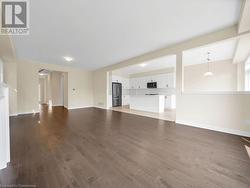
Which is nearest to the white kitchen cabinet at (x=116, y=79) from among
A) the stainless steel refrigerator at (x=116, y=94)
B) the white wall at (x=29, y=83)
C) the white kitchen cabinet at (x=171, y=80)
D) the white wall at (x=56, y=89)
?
the stainless steel refrigerator at (x=116, y=94)

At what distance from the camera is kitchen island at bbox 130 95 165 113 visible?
610 centimetres

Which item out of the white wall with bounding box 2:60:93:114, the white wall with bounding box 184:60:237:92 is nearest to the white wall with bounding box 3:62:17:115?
the white wall with bounding box 2:60:93:114

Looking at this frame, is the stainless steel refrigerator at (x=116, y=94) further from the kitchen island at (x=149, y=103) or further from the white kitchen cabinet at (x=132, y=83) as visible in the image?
the kitchen island at (x=149, y=103)

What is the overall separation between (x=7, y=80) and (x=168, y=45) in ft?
23.4

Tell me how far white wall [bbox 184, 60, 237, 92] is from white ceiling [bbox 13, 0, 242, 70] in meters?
4.11

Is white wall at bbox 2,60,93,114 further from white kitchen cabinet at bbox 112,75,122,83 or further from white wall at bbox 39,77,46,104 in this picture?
white wall at bbox 39,77,46,104

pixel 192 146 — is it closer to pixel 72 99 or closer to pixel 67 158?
pixel 67 158

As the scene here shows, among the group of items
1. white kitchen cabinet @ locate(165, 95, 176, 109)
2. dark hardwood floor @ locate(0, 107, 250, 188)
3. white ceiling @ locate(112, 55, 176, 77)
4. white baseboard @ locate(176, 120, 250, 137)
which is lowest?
dark hardwood floor @ locate(0, 107, 250, 188)

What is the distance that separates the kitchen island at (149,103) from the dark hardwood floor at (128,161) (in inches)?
127

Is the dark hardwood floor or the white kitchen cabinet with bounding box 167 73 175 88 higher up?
the white kitchen cabinet with bounding box 167 73 175 88

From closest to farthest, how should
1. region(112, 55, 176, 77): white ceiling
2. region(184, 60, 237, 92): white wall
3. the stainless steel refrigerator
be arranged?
1. region(112, 55, 176, 77): white ceiling
2. region(184, 60, 237, 92): white wall
3. the stainless steel refrigerator

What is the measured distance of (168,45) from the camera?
165 inches

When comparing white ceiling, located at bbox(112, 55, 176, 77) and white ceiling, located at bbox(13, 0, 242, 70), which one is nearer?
white ceiling, located at bbox(13, 0, 242, 70)

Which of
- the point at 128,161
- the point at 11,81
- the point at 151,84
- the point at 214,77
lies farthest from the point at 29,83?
the point at 214,77
